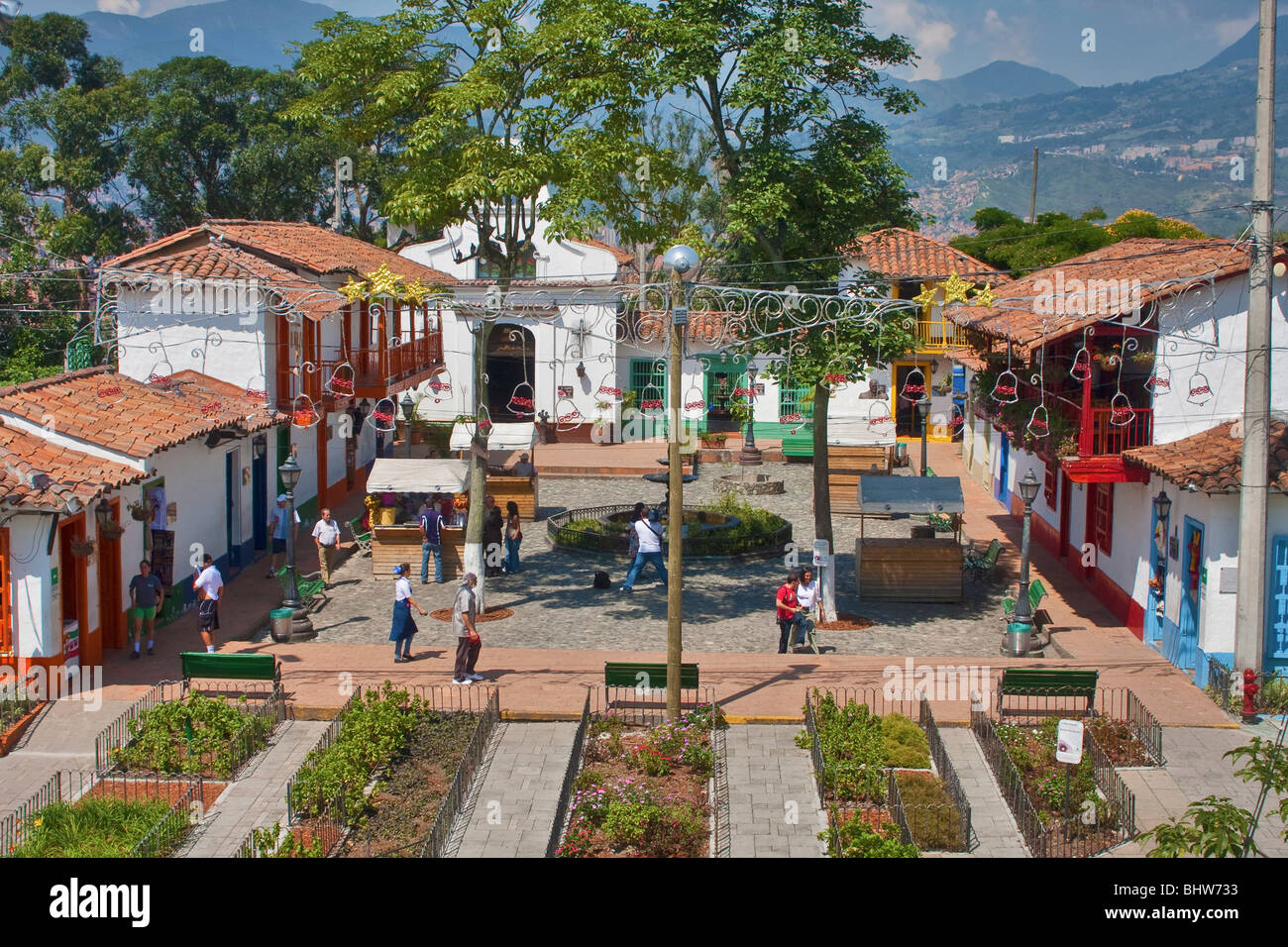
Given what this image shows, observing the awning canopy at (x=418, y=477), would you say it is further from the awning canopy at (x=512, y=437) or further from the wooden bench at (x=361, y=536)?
the awning canopy at (x=512, y=437)

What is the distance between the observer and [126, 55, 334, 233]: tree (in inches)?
1558

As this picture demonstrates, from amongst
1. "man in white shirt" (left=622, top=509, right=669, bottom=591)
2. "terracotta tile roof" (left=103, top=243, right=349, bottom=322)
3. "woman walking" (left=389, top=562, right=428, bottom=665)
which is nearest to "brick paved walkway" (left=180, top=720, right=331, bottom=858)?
"woman walking" (left=389, top=562, right=428, bottom=665)

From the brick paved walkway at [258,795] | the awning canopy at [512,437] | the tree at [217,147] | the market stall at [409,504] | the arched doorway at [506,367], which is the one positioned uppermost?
the tree at [217,147]

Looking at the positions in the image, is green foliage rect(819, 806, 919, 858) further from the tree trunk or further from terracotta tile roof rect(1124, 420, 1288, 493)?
the tree trunk

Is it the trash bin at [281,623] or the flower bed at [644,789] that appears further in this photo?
the trash bin at [281,623]

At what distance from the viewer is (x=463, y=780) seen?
12508 mm

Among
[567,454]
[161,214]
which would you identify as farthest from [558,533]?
[161,214]

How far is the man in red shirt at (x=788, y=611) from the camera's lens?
1769cm

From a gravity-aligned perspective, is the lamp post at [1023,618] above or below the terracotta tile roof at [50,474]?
below

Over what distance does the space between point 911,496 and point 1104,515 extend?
3152mm

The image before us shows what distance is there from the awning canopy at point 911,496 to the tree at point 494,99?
21.1 feet

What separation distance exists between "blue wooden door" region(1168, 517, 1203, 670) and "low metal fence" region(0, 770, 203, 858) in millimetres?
12189

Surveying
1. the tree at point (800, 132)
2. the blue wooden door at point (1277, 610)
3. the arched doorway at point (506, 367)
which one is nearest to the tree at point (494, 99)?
the tree at point (800, 132)

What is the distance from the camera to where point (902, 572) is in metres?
21.1
